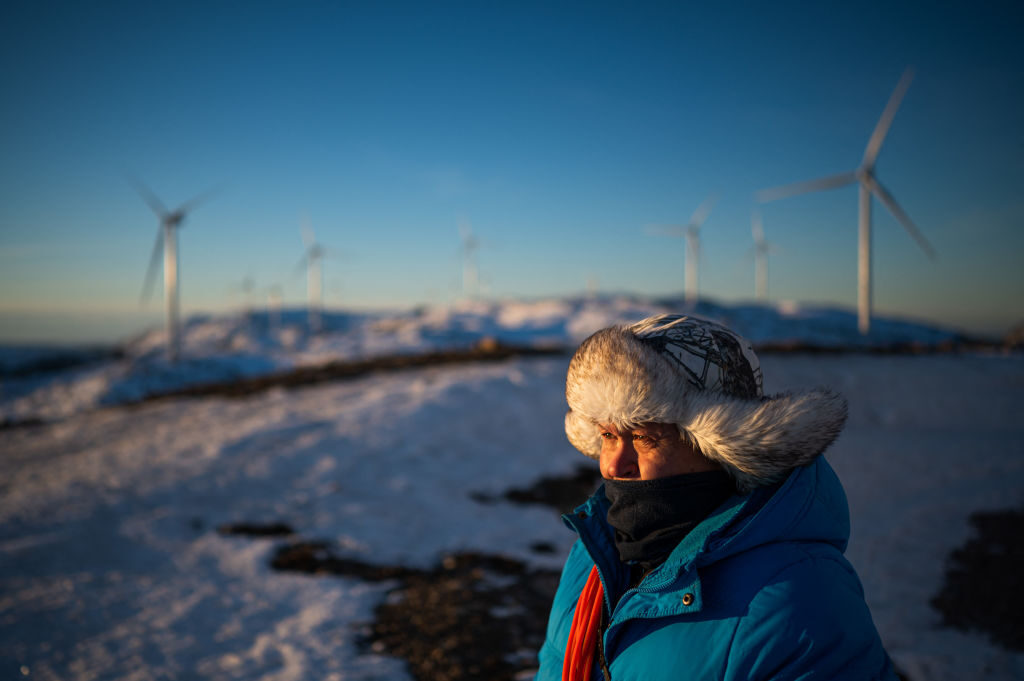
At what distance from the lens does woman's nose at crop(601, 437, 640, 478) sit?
88.5 inches

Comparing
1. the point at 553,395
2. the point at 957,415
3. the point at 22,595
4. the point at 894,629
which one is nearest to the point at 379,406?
the point at 553,395

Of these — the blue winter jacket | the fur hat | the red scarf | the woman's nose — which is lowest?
the red scarf

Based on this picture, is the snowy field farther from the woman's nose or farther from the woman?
the woman's nose

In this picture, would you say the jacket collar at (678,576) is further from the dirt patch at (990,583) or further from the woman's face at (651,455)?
the dirt patch at (990,583)

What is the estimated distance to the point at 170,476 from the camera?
377 inches

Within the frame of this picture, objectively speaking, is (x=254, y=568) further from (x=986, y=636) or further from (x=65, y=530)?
(x=986, y=636)

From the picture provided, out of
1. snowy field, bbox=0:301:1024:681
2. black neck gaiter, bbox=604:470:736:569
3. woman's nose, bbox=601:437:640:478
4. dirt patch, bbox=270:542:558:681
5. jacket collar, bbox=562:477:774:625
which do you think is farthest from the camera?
snowy field, bbox=0:301:1024:681

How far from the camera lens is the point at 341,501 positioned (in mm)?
8977

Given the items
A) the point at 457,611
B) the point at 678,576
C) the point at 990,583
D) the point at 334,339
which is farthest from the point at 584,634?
the point at 334,339

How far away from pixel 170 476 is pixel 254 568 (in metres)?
3.71

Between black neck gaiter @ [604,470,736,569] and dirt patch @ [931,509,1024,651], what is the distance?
4710mm

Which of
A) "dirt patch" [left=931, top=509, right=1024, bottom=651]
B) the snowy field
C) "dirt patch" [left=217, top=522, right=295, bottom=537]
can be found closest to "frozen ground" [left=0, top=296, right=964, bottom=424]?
the snowy field

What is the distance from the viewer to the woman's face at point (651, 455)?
2.18 meters

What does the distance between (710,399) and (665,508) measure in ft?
1.39
